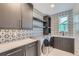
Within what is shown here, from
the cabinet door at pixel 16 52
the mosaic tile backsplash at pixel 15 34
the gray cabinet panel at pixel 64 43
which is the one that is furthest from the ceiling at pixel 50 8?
the cabinet door at pixel 16 52

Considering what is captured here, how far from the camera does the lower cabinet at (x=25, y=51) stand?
54.1 inches

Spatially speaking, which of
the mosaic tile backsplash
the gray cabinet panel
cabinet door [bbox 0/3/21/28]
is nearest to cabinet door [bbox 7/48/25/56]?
the mosaic tile backsplash

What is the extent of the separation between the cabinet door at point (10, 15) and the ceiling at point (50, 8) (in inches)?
15.5

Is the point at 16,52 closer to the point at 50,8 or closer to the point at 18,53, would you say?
the point at 18,53

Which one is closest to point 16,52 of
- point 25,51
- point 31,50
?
point 25,51

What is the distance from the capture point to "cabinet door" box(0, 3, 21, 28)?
152 centimetres

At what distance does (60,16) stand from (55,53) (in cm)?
68

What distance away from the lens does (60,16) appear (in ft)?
5.70

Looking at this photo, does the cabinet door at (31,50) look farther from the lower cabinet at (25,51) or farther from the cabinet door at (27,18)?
the cabinet door at (27,18)

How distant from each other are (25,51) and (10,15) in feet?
2.27

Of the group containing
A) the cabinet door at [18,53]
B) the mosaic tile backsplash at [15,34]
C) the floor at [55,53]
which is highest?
the mosaic tile backsplash at [15,34]

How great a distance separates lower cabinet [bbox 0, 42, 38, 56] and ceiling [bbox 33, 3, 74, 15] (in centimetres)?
63

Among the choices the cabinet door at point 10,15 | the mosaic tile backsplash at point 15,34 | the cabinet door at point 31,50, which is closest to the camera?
the cabinet door at point 10,15

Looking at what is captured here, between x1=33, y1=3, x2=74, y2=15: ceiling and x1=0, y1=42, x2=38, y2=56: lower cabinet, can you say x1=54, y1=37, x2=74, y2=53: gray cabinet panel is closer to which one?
x1=0, y1=42, x2=38, y2=56: lower cabinet
